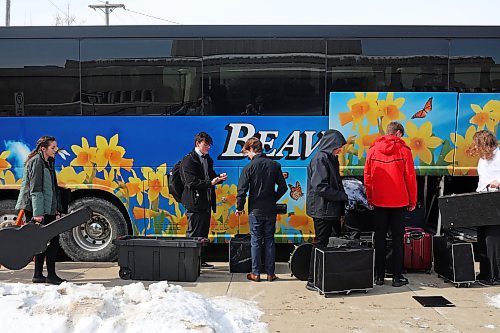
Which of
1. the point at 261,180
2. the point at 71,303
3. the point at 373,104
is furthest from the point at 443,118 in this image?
the point at 71,303

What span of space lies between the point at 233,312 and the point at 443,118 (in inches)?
182

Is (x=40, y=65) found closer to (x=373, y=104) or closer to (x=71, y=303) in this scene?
(x=71, y=303)

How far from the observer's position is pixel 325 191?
22.0 feet

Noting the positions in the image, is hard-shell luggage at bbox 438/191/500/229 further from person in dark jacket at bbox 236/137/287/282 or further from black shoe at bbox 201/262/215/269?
black shoe at bbox 201/262/215/269

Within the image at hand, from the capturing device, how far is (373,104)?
8164 millimetres

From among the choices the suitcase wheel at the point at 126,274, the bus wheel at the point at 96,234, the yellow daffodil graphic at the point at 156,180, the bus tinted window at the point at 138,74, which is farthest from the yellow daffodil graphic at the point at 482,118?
the bus wheel at the point at 96,234

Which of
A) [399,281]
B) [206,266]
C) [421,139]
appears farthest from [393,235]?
[206,266]

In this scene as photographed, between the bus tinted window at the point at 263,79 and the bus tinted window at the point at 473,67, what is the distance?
2029 mm

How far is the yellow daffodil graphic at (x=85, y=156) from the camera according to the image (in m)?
8.24

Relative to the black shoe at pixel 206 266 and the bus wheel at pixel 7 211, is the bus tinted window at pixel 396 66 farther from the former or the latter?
the bus wheel at pixel 7 211

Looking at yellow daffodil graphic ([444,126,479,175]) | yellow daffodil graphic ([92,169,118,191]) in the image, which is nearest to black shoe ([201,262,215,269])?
yellow daffodil graphic ([92,169,118,191])

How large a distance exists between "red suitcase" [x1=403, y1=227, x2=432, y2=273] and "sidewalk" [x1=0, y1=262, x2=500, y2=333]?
0.49 ft

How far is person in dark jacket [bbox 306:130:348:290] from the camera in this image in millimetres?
6719
